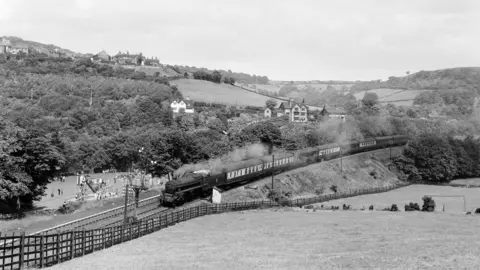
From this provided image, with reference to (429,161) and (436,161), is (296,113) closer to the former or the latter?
(429,161)

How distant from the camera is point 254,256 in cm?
2188

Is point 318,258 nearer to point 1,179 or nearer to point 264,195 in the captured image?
point 1,179

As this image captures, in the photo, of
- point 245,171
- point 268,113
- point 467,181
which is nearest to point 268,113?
point 268,113

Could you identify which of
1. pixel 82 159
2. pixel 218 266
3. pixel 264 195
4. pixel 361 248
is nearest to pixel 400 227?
pixel 361 248

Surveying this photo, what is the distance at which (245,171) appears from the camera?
195 ft

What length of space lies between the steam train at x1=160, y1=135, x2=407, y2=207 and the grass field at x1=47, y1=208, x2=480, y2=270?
19.1 feet

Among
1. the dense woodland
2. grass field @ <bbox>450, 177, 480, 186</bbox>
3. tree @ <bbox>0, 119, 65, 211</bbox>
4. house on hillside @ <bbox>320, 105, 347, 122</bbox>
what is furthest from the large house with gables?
tree @ <bbox>0, 119, 65, 211</bbox>

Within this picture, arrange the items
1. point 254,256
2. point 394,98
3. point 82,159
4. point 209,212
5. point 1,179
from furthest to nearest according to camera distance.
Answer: point 394,98 → point 82,159 → point 209,212 → point 1,179 → point 254,256

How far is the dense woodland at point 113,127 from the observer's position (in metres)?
46.6

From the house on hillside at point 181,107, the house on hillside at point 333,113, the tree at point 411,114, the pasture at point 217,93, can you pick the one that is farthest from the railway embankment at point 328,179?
the pasture at point 217,93

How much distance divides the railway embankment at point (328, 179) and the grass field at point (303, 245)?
70.5ft

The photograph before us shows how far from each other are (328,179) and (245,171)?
23684 mm

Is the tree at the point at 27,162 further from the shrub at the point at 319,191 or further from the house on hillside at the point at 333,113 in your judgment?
the house on hillside at the point at 333,113

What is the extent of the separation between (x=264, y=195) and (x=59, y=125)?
188ft
